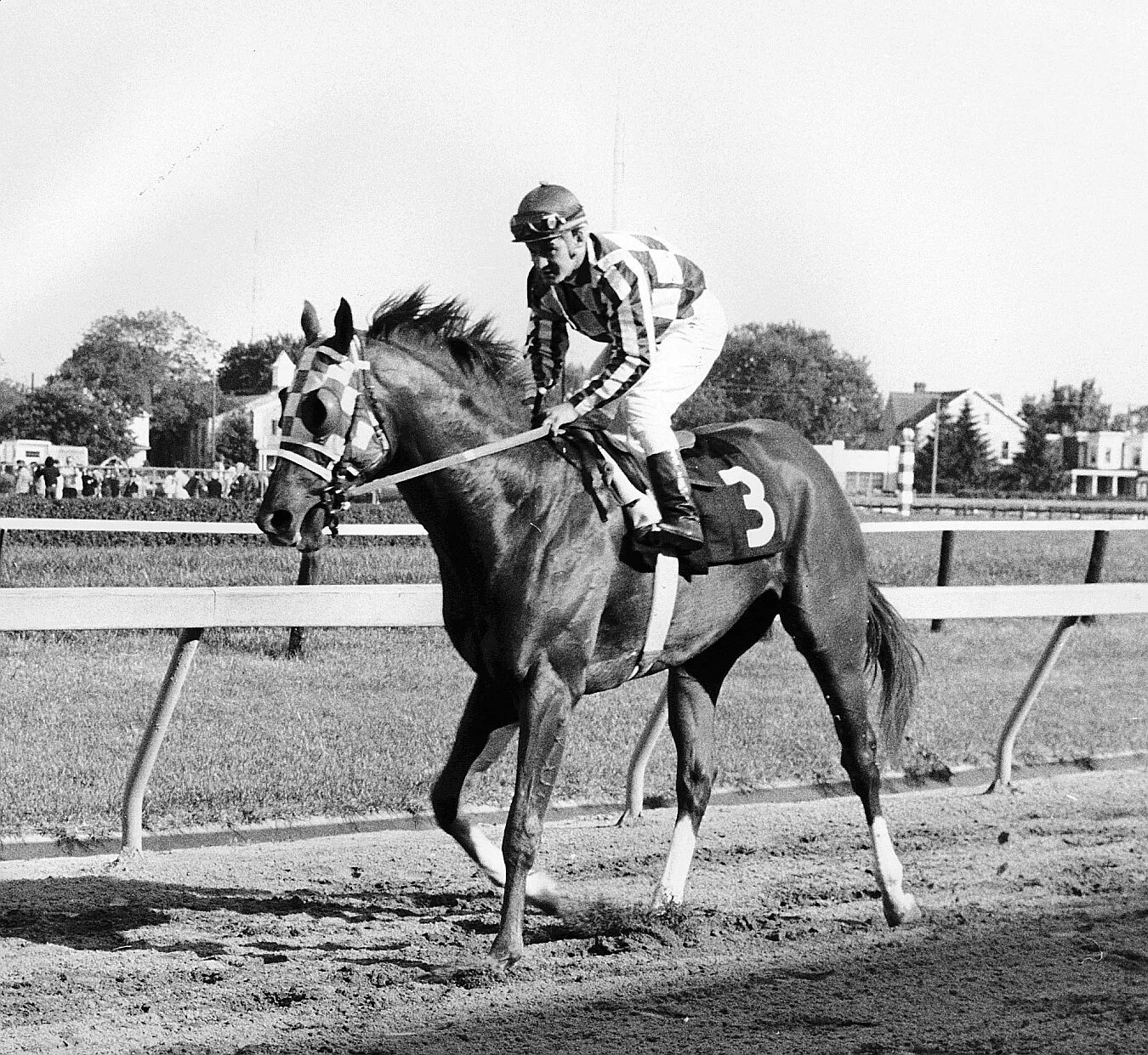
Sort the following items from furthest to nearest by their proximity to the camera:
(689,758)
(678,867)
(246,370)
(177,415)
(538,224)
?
1. (246,370)
2. (177,415)
3. (689,758)
4. (678,867)
5. (538,224)

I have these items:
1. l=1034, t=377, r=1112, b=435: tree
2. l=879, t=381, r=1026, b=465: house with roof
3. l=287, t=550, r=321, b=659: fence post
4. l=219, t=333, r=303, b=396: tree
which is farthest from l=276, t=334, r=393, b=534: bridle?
l=1034, t=377, r=1112, b=435: tree

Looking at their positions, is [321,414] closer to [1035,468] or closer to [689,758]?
[689,758]

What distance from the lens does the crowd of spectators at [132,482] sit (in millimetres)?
23703

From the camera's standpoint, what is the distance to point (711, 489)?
14.8 feet

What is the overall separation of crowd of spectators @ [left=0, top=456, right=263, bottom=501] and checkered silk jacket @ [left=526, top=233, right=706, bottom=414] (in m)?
17.9

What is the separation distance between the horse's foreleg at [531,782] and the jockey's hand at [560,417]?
0.67 meters

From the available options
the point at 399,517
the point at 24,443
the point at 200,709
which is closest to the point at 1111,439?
the point at 24,443

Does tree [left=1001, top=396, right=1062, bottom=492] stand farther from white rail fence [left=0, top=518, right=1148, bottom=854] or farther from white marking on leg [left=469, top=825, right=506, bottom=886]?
white marking on leg [left=469, top=825, right=506, bottom=886]

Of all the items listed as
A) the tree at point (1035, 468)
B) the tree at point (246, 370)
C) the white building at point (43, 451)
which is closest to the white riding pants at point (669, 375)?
the white building at point (43, 451)

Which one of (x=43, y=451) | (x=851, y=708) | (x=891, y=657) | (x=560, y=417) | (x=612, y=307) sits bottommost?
(x=851, y=708)

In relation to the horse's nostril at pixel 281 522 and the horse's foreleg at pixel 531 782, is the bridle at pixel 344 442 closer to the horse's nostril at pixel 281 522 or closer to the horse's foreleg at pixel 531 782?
the horse's nostril at pixel 281 522

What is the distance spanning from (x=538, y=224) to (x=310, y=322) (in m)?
0.68

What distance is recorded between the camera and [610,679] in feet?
14.2

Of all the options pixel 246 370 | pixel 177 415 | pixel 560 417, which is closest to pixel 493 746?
pixel 560 417
